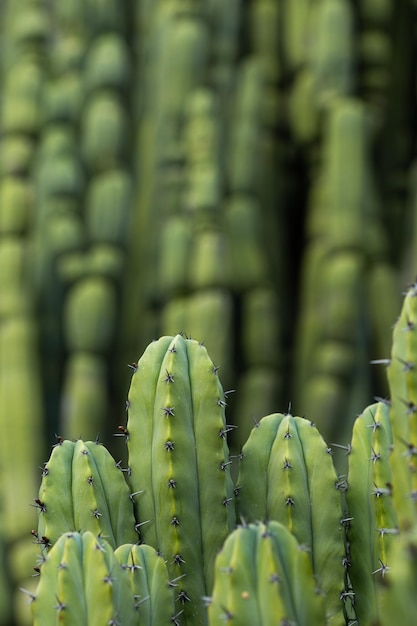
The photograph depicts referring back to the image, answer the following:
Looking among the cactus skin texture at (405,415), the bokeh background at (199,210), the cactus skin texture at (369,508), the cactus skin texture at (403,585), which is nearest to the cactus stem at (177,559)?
the cactus skin texture at (369,508)

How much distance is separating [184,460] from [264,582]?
0.35 meters

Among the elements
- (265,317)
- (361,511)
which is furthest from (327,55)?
(361,511)

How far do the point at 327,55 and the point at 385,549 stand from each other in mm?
2671

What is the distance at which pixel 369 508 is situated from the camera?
1.64 metres

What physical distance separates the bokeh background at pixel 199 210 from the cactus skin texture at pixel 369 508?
79.3 inches

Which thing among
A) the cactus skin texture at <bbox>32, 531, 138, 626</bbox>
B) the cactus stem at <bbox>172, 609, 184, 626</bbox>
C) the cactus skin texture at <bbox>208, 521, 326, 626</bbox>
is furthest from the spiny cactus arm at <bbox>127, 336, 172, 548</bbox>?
the cactus skin texture at <bbox>208, 521, 326, 626</bbox>

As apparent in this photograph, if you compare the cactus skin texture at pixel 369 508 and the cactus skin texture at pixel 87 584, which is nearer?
the cactus skin texture at pixel 87 584

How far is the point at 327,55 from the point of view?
3906 millimetres

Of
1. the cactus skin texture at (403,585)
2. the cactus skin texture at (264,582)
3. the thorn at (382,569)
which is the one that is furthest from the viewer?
the thorn at (382,569)

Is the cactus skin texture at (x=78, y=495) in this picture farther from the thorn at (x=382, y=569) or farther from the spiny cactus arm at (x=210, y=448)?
the thorn at (x=382, y=569)

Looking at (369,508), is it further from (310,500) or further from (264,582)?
(264,582)

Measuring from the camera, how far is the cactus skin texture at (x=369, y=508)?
159 centimetres

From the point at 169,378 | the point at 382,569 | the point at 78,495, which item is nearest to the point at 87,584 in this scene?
the point at 78,495

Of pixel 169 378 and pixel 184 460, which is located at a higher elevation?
pixel 169 378
